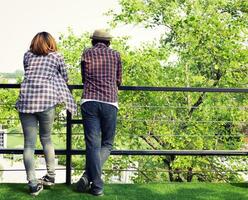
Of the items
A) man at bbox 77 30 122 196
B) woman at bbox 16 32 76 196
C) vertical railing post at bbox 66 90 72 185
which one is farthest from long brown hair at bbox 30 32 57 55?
vertical railing post at bbox 66 90 72 185

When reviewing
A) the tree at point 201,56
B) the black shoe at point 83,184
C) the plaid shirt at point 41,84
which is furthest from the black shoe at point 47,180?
the tree at point 201,56

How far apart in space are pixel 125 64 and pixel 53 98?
1338 centimetres

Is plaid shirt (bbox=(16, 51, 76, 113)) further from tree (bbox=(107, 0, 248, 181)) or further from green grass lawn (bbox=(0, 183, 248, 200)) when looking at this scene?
tree (bbox=(107, 0, 248, 181))

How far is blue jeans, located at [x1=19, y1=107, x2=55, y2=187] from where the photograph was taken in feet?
13.0

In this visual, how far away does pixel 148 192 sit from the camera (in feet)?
14.6

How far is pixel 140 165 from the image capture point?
1786 centimetres

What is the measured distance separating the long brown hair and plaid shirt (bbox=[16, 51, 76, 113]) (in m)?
0.05

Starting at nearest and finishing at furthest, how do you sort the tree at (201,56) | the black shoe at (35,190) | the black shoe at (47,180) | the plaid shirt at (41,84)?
the plaid shirt at (41,84) → the black shoe at (35,190) → the black shoe at (47,180) → the tree at (201,56)

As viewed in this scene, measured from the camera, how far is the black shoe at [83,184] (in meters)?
4.20

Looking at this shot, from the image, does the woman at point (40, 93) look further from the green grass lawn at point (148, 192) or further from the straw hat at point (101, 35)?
the straw hat at point (101, 35)

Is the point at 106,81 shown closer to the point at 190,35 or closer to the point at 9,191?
the point at 9,191

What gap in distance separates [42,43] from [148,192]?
1.82m

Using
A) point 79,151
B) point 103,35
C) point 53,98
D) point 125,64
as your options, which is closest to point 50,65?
point 53,98

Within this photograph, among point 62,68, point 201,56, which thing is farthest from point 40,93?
point 201,56
